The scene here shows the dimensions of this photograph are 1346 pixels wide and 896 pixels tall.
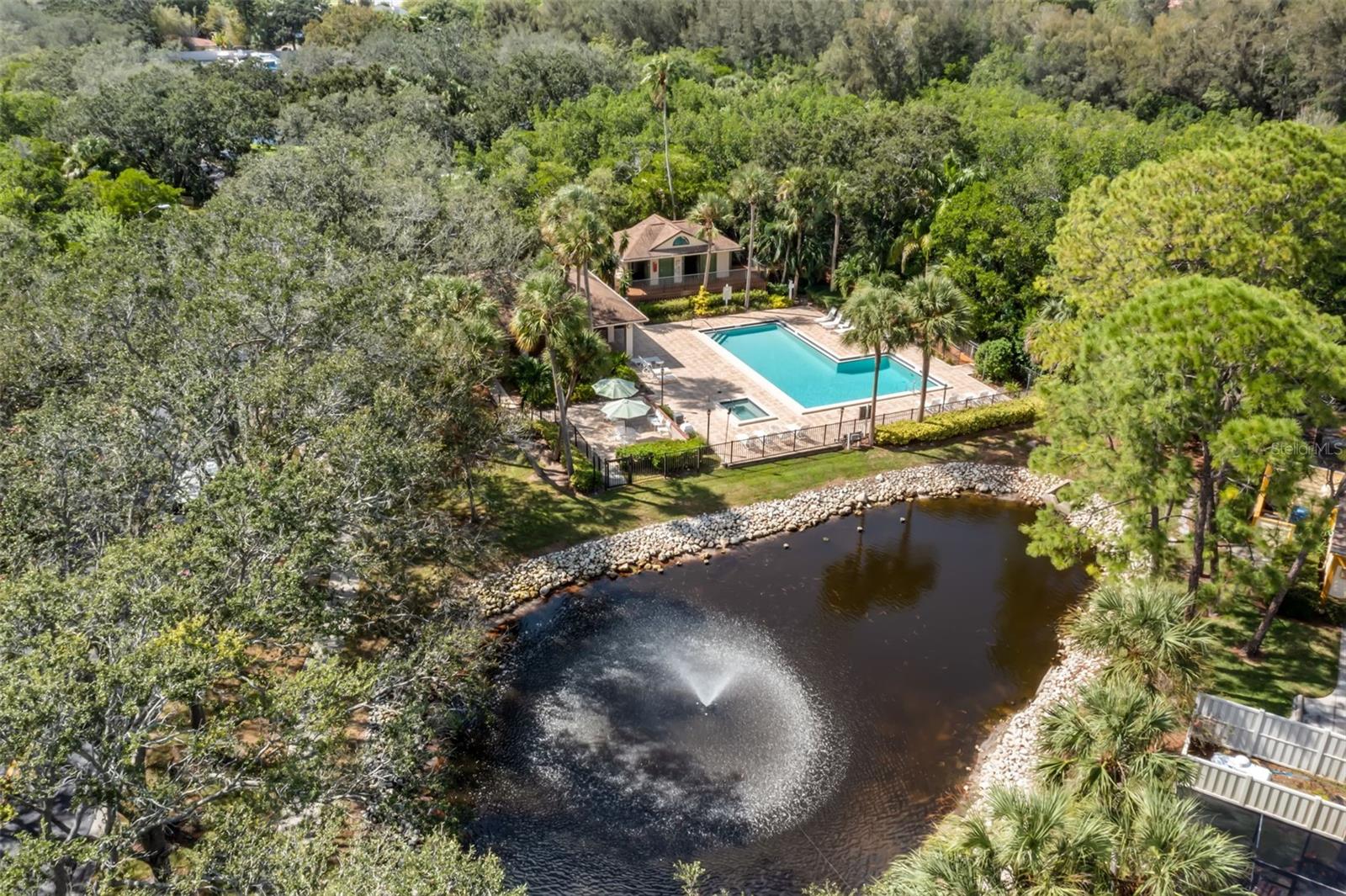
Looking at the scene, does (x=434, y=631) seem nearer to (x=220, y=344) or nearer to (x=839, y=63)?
(x=220, y=344)

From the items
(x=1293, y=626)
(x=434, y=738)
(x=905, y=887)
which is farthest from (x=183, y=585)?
(x=1293, y=626)

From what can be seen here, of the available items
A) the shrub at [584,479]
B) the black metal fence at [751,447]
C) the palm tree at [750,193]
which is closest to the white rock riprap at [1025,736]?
the black metal fence at [751,447]

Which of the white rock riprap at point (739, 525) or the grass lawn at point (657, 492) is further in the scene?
the grass lawn at point (657, 492)

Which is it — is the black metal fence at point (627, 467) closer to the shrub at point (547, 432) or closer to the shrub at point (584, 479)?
the shrub at point (584, 479)

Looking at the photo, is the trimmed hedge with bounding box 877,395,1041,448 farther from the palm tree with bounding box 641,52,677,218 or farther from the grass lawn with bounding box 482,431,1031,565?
the palm tree with bounding box 641,52,677,218

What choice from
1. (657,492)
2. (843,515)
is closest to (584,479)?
(657,492)

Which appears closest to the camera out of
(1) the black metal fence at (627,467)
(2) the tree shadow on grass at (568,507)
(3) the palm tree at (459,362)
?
(3) the palm tree at (459,362)
